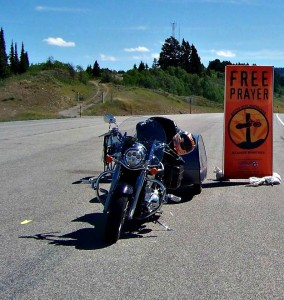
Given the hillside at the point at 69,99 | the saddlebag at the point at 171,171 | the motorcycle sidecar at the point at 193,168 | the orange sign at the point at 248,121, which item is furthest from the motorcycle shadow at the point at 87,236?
the hillside at the point at 69,99

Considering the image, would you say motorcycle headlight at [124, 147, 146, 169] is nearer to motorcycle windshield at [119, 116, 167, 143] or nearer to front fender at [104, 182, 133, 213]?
front fender at [104, 182, 133, 213]

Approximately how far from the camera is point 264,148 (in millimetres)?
10836

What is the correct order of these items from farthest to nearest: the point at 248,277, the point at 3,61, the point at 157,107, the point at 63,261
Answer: the point at 3,61 → the point at 157,107 → the point at 63,261 → the point at 248,277

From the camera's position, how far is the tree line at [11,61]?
10381 centimetres

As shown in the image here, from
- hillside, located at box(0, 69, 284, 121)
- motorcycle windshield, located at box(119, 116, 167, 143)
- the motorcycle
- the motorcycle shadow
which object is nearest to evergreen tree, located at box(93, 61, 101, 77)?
hillside, located at box(0, 69, 284, 121)

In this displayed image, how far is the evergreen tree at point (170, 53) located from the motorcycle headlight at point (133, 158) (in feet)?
469

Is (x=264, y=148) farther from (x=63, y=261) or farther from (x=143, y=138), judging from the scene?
(x=63, y=261)

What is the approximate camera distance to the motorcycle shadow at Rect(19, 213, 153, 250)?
6199mm

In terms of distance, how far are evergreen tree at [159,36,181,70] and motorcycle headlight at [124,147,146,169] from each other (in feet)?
469

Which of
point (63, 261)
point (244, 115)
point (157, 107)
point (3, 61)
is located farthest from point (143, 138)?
point (3, 61)

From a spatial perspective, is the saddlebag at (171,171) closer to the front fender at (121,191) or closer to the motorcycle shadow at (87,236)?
the motorcycle shadow at (87,236)

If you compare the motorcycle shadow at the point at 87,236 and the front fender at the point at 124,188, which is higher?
the front fender at the point at 124,188

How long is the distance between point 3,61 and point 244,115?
3889 inches

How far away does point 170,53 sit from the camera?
492 ft
